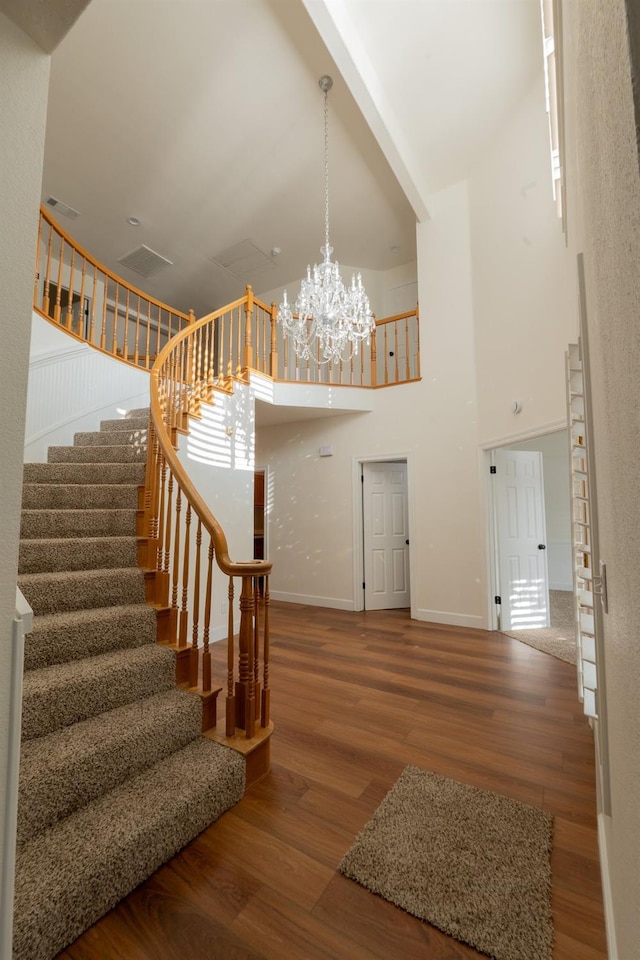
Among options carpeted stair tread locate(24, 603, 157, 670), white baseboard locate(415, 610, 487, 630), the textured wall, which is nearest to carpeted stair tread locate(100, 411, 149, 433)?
carpeted stair tread locate(24, 603, 157, 670)

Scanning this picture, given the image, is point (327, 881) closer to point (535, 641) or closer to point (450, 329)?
point (535, 641)

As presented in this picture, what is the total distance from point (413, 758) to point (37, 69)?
115 inches

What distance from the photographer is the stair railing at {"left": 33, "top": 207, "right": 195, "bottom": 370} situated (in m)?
4.08

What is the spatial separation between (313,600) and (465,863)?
4294 mm

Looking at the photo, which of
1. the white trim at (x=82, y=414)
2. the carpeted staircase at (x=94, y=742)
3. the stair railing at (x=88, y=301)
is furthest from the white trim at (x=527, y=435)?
the white trim at (x=82, y=414)

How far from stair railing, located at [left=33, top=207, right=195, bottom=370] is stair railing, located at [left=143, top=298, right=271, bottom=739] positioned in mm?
1356

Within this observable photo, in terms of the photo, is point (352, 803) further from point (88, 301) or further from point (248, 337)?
point (88, 301)

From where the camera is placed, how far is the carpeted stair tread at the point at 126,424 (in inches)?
156

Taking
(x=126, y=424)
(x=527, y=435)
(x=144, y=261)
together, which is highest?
(x=144, y=261)

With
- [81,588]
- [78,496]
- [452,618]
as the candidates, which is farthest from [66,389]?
[452,618]

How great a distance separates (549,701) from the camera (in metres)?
2.75

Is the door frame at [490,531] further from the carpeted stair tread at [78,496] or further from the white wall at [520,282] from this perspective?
the carpeted stair tread at [78,496]

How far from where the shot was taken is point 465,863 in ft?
4.94

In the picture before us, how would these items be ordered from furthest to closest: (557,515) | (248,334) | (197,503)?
(557,515) < (248,334) < (197,503)
